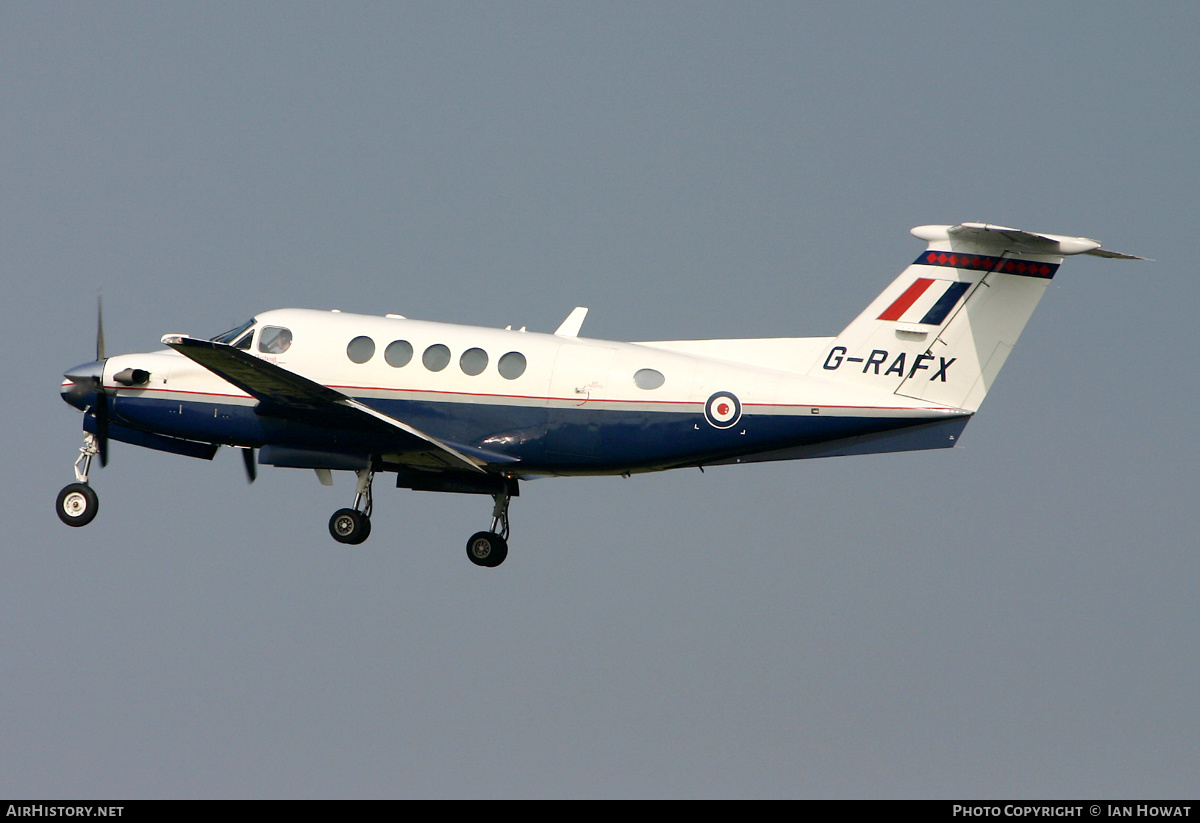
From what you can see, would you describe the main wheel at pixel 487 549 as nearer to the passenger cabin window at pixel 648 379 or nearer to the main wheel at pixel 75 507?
the passenger cabin window at pixel 648 379

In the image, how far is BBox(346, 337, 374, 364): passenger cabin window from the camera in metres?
24.1

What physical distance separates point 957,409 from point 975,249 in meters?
2.37

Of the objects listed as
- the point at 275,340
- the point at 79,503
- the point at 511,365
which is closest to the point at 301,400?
the point at 275,340

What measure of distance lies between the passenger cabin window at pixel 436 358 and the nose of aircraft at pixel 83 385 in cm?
557

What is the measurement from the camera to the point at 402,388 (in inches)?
944

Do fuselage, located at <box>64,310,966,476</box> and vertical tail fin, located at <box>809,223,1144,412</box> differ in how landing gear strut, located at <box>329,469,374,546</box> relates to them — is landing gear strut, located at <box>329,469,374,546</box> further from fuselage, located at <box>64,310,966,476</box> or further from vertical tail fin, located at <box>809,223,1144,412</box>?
vertical tail fin, located at <box>809,223,1144,412</box>

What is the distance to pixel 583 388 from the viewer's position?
76.8 feet

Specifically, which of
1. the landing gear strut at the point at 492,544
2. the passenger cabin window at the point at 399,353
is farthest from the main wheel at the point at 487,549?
the passenger cabin window at the point at 399,353

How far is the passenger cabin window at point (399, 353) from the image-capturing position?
24.0 metres

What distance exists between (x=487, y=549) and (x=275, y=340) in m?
4.68

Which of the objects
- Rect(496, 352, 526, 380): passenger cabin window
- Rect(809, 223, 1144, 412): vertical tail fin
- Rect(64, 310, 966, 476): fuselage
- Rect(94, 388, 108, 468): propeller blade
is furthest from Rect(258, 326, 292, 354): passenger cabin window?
Rect(809, 223, 1144, 412): vertical tail fin

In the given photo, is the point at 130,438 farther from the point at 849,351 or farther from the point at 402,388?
the point at 849,351

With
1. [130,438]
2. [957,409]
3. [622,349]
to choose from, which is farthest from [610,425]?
[130,438]
